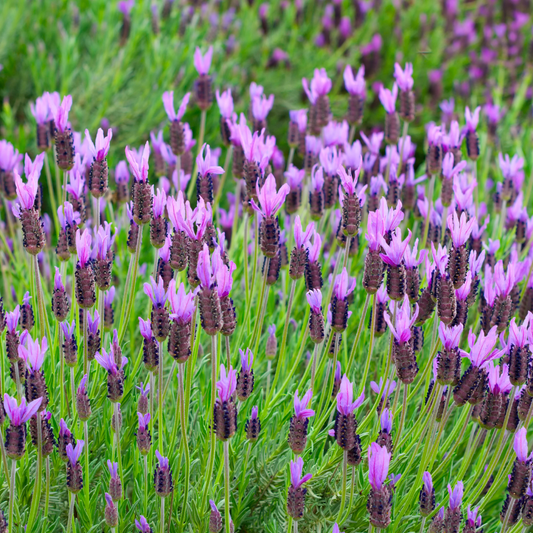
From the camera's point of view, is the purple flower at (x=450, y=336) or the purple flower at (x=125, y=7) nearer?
the purple flower at (x=450, y=336)

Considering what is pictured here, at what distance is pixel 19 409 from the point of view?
46.6 inches

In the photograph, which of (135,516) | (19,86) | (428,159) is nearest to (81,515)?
(135,516)

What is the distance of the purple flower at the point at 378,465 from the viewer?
46.9 inches

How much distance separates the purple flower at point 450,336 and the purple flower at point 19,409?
0.75 meters

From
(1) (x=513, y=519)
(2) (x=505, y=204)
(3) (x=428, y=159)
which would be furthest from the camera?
(2) (x=505, y=204)

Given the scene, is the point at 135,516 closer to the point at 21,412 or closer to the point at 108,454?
the point at 108,454

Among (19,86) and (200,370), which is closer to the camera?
(200,370)

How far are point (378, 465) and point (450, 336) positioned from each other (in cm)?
28

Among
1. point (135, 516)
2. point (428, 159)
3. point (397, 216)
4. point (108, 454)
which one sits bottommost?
point (135, 516)

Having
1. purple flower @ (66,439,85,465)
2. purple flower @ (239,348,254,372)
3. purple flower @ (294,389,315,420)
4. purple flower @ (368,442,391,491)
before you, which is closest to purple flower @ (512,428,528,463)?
purple flower @ (368,442,391,491)

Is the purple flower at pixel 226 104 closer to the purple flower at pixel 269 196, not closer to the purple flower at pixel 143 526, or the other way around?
the purple flower at pixel 269 196

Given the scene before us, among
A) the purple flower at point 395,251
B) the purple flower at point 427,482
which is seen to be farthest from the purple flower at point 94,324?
the purple flower at point 427,482

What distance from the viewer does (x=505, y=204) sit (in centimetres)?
236

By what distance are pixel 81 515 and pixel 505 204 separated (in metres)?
1.72
